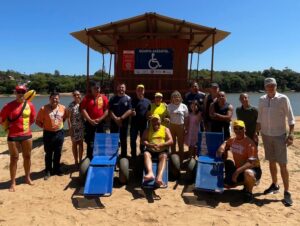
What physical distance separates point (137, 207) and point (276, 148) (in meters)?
2.74

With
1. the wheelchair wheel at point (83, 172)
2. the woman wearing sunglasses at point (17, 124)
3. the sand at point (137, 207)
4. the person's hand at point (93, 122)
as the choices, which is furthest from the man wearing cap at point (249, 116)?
the woman wearing sunglasses at point (17, 124)

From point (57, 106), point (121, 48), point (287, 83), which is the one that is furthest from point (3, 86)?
point (287, 83)

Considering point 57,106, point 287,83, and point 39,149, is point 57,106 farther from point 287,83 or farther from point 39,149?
point 287,83

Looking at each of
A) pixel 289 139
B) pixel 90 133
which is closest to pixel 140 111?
pixel 90 133

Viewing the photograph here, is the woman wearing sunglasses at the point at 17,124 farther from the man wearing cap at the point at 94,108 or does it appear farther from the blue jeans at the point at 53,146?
the man wearing cap at the point at 94,108

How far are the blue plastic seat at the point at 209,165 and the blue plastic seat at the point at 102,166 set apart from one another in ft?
5.73

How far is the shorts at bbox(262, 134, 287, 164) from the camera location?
6.14 metres

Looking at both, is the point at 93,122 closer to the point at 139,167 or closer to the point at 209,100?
the point at 139,167

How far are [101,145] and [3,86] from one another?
184ft

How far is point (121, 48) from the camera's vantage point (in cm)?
1302

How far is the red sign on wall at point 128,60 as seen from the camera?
1281 cm

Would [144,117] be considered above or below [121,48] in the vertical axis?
below

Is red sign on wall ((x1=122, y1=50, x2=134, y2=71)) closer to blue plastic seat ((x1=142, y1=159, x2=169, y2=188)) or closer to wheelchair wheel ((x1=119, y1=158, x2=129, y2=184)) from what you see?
wheelchair wheel ((x1=119, y1=158, x2=129, y2=184))

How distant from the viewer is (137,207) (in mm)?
5988
